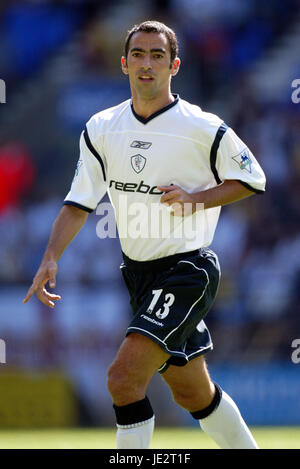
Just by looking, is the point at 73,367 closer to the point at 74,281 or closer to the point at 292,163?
the point at 74,281

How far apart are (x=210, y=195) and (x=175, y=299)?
0.62m

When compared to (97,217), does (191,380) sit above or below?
below

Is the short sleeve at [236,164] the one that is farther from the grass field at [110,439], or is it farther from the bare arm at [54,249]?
the grass field at [110,439]

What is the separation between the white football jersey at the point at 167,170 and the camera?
Answer: 5098 mm

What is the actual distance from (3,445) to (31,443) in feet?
0.86

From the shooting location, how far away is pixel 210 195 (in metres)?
5.03

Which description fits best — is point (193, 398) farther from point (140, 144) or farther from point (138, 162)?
point (140, 144)

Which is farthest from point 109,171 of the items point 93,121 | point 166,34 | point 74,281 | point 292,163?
point 292,163

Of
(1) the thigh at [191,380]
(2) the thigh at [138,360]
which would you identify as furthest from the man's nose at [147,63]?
(1) the thigh at [191,380]

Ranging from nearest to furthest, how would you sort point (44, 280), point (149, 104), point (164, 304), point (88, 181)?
1. point (164, 304)
2. point (44, 280)
3. point (149, 104)
4. point (88, 181)

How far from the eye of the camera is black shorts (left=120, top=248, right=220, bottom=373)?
480cm

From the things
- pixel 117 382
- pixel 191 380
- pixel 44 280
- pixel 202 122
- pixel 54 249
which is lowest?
pixel 191 380

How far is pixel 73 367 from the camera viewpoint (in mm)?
10742

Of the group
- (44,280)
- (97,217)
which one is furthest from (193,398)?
(97,217)
